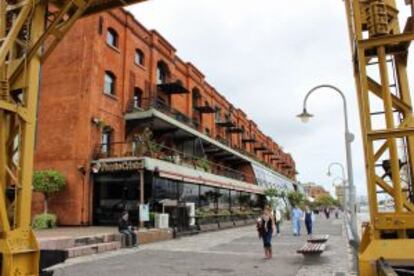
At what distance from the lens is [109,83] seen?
2802 centimetres

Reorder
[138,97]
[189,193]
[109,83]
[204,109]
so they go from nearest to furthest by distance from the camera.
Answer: [109,83], [189,193], [138,97], [204,109]

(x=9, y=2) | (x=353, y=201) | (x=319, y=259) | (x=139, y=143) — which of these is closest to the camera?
(x=9, y=2)

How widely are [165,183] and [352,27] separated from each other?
20.6 meters

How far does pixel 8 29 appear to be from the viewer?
7539 mm

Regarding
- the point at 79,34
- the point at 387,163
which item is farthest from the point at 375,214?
the point at 79,34

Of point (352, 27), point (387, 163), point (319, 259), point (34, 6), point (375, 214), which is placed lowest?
point (319, 259)

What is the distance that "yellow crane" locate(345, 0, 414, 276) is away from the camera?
5383 mm

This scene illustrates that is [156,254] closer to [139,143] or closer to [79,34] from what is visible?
[139,143]

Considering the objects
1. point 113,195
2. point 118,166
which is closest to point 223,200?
point 113,195

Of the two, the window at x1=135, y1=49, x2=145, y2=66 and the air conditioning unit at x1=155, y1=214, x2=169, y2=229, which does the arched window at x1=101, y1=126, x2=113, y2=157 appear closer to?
the air conditioning unit at x1=155, y1=214, x2=169, y2=229

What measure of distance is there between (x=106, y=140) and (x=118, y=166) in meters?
4.07

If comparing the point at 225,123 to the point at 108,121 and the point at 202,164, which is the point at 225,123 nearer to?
the point at 202,164

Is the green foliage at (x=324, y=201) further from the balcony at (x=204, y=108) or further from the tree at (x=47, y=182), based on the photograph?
the tree at (x=47, y=182)

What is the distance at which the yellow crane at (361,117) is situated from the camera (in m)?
5.67
